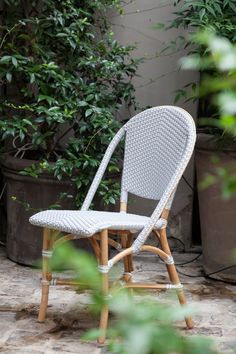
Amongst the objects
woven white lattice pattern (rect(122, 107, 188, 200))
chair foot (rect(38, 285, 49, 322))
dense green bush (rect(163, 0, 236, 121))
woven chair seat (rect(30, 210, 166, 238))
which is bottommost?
chair foot (rect(38, 285, 49, 322))

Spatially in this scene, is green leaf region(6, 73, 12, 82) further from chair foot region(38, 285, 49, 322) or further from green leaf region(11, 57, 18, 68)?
chair foot region(38, 285, 49, 322)

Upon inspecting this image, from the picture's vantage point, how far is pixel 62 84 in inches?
141

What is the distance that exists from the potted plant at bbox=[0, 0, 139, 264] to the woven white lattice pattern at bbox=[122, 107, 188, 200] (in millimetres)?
412

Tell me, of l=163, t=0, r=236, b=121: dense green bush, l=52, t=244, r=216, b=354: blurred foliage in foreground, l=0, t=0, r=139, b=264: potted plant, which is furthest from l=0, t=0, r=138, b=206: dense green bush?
l=52, t=244, r=216, b=354: blurred foliage in foreground

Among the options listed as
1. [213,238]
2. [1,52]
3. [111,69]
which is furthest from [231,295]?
[1,52]

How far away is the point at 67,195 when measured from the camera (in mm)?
3645

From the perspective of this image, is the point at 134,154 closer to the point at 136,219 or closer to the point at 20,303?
the point at 136,219

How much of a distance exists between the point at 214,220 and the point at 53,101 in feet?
3.39

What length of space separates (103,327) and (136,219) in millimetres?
473

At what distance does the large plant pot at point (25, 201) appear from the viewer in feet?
12.3

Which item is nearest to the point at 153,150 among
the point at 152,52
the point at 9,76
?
the point at 9,76

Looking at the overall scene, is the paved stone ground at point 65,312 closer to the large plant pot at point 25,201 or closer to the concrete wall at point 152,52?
the large plant pot at point 25,201

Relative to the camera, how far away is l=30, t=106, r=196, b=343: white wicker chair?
104 inches

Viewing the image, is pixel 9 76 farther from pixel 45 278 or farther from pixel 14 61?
pixel 45 278
